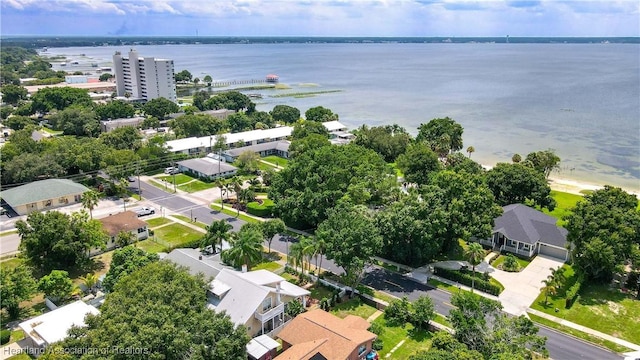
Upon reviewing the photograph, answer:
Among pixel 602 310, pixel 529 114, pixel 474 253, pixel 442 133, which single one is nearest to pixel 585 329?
pixel 602 310

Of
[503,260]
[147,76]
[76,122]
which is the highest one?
[147,76]

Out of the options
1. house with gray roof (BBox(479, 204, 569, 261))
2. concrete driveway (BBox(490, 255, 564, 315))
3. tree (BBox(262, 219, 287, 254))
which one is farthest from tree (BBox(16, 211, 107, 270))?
house with gray roof (BBox(479, 204, 569, 261))

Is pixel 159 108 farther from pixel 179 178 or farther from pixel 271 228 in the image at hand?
pixel 271 228

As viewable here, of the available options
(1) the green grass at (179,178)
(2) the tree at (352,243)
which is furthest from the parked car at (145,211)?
(2) the tree at (352,243)

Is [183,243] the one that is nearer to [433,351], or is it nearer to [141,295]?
[141,295]

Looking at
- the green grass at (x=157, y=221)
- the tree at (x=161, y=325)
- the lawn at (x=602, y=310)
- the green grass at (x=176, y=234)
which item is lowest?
the green grass at (x=157, y=221)

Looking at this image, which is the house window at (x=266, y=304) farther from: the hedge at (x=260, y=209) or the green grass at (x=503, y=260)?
the hedge at (x=260, y=209)
